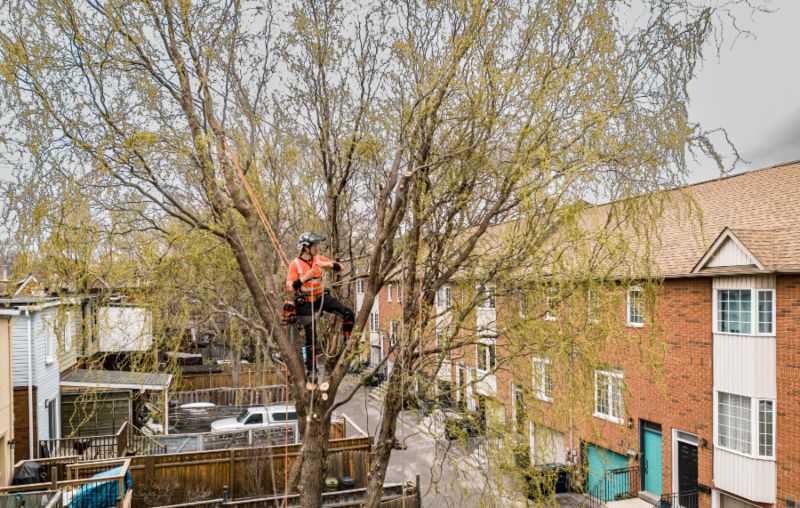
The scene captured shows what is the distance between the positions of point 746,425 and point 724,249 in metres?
3.91

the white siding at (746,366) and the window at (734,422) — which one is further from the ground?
the white siding at (746,366)

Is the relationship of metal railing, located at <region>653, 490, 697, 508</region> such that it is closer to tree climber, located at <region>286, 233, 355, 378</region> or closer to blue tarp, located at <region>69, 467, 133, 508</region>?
tree climber, located at <region>286, 233, 355, 378</region>

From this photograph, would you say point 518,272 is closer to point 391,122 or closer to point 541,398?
point 541,398

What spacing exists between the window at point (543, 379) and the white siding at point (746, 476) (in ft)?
28.7

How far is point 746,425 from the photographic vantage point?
12016 mm

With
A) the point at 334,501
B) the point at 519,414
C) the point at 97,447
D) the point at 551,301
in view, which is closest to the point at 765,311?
the point at 551,301

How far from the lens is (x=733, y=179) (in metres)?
15.8

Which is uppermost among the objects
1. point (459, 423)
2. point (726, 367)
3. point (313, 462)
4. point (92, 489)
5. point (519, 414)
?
point (519, 414)

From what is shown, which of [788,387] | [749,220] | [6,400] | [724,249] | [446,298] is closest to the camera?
[446,298]

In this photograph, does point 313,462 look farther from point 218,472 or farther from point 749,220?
point 749,220

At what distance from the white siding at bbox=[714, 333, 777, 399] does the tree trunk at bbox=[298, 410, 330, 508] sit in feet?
33.3

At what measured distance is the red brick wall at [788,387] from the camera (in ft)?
36.2

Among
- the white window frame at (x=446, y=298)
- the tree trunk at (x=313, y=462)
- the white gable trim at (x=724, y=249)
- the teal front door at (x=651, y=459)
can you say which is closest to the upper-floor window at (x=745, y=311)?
the white gable trim at (x=724, y=249)

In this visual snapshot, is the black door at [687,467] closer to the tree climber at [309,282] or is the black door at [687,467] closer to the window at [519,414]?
the window at [519,414]
